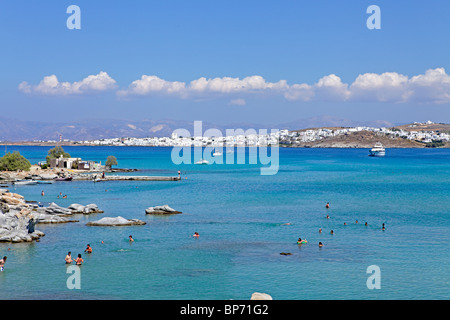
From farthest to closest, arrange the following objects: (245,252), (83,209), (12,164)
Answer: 1. (12,164)
2. (83,209)
3. (245,252)

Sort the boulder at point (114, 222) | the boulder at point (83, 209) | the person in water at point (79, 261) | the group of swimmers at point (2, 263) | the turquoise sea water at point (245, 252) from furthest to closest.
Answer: the boulder at point (83, 209), the boulder at point (114, 222), the person in water at point (79, 261), the group of swimmers at point (2, 263), the turquoise sea water at point (245, 252)

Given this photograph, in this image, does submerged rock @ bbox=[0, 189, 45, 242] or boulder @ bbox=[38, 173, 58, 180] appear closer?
submerged rock @ bbox=[0, 189, 45, 242]

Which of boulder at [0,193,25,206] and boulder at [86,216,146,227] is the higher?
boulder at [0,193,25,206]

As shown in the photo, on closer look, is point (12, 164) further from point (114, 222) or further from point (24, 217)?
point (24, 217)

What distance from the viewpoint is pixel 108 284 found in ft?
112

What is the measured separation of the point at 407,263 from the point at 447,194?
5515 cm

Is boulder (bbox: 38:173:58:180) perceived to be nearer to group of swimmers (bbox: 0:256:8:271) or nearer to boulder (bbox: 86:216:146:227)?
boulder (bbox: 86:216:146:227)

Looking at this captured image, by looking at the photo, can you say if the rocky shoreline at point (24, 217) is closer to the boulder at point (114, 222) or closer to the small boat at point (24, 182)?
the boulder at point (114, 222)

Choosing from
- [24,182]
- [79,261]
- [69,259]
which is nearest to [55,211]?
[69,259]

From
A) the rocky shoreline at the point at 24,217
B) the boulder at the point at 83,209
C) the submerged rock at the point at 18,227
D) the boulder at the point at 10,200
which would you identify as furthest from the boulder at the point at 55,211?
the submerged rock at the point at 18,227

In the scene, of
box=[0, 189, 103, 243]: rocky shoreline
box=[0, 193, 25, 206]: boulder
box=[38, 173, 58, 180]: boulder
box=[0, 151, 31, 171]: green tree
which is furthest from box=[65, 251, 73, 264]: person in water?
box=[0, 151, 31, 171]: green tree

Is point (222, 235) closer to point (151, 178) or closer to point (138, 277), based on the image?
point (138, 277)

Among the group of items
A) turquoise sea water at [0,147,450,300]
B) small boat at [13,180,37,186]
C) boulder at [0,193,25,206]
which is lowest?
turquoise sea water at [0,147,450,300]

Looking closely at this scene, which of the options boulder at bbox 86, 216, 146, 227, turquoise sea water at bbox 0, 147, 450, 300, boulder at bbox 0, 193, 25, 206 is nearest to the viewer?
Result: turquoise sea water at bbox 0, 147, 450, 300
